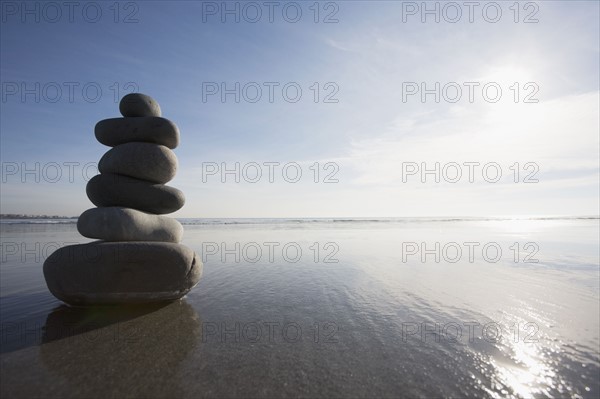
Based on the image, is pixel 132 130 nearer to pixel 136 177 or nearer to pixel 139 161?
pixel 139 161

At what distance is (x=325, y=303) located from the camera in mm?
7992

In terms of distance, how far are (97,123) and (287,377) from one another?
30.6ft

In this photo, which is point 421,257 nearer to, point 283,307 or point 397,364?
point 283,307

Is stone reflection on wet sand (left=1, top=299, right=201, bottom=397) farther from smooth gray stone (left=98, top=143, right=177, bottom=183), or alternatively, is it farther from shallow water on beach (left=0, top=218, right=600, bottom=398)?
smooth gray stone (left=98, top=143, right=177, bottom=183)

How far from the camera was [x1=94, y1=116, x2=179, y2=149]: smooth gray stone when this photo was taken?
356 inches

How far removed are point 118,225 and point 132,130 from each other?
9.97ft

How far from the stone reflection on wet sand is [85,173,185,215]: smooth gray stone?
121 inches

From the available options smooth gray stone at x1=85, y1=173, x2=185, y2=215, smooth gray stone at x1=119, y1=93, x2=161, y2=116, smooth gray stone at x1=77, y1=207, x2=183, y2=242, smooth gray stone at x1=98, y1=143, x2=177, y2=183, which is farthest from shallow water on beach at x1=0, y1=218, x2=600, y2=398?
smooth gray stone at x1=119, y1=93, x2=161, y2=116

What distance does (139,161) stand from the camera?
342 inches

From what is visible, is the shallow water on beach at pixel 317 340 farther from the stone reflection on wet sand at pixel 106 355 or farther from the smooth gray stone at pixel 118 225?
the smooth gray stone at pixel 118 225

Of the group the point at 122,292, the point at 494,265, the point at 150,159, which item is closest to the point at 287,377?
the point at 122,292

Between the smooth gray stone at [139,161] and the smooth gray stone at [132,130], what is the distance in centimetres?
28

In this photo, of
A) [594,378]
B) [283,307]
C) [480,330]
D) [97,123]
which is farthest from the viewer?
[97,123]

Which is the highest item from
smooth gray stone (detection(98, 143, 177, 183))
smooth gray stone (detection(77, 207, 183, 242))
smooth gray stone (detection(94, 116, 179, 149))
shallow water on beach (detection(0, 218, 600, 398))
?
smooth gray stone (detection(94, 116, 179, 149))
